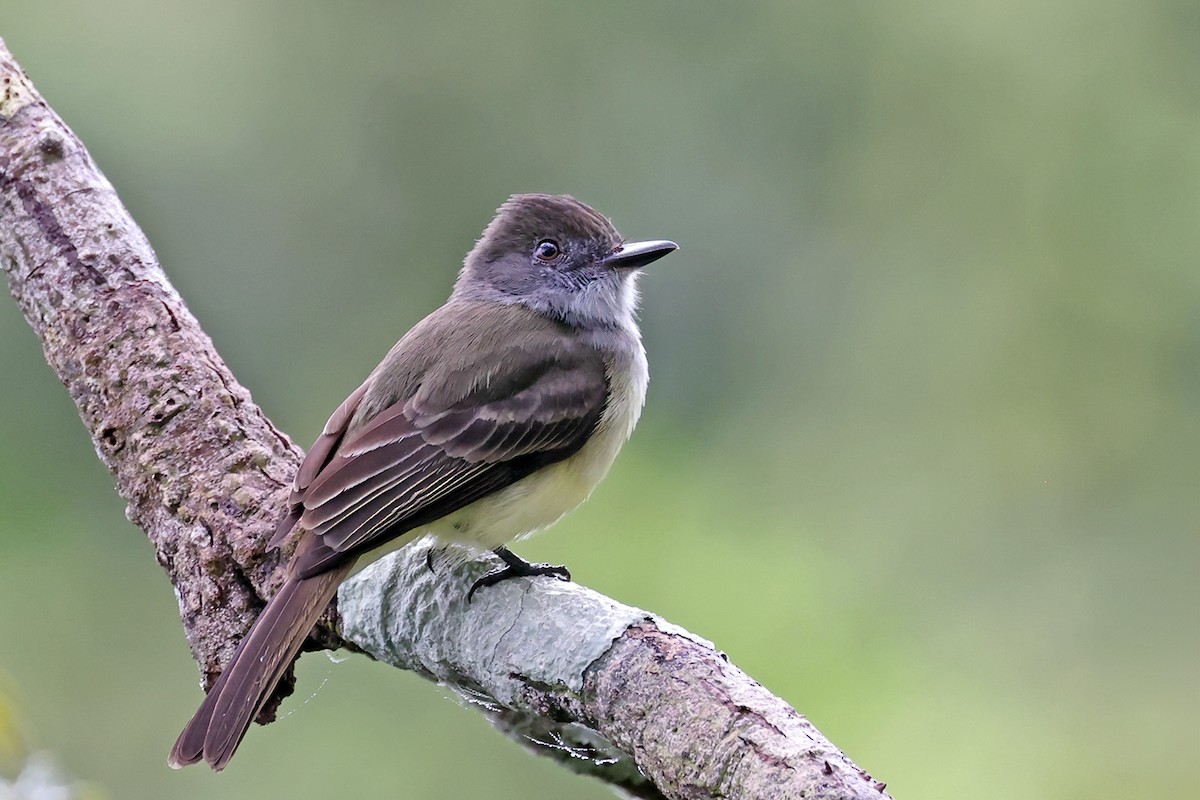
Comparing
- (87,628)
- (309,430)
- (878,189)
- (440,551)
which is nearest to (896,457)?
(878,189)

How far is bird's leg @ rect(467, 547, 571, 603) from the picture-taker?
11.4 feet

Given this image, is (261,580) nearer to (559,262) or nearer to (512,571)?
(512,571)

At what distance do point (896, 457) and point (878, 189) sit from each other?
8.15ft

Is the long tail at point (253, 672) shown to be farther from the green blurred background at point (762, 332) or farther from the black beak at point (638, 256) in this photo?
the green blurred background at point (762, 332)

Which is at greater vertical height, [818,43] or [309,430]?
[818,43]

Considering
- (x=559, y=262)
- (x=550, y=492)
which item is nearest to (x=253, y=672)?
(x=550, y=492)

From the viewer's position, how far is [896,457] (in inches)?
352

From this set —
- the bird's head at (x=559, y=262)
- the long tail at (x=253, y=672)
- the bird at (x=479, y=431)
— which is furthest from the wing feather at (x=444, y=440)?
the bird's head at (x=559, y=262)

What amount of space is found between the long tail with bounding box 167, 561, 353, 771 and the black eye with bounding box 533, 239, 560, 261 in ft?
5.36

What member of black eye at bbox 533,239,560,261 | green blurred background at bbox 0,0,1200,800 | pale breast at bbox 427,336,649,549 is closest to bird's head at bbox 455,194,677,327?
black eye at bbox 533,239,560,261

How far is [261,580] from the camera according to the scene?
3.66 meters

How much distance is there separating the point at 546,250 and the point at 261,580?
163 cm

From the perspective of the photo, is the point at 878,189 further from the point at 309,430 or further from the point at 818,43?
the point at 309,430

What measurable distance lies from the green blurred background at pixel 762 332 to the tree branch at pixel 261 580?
11.5 ft
